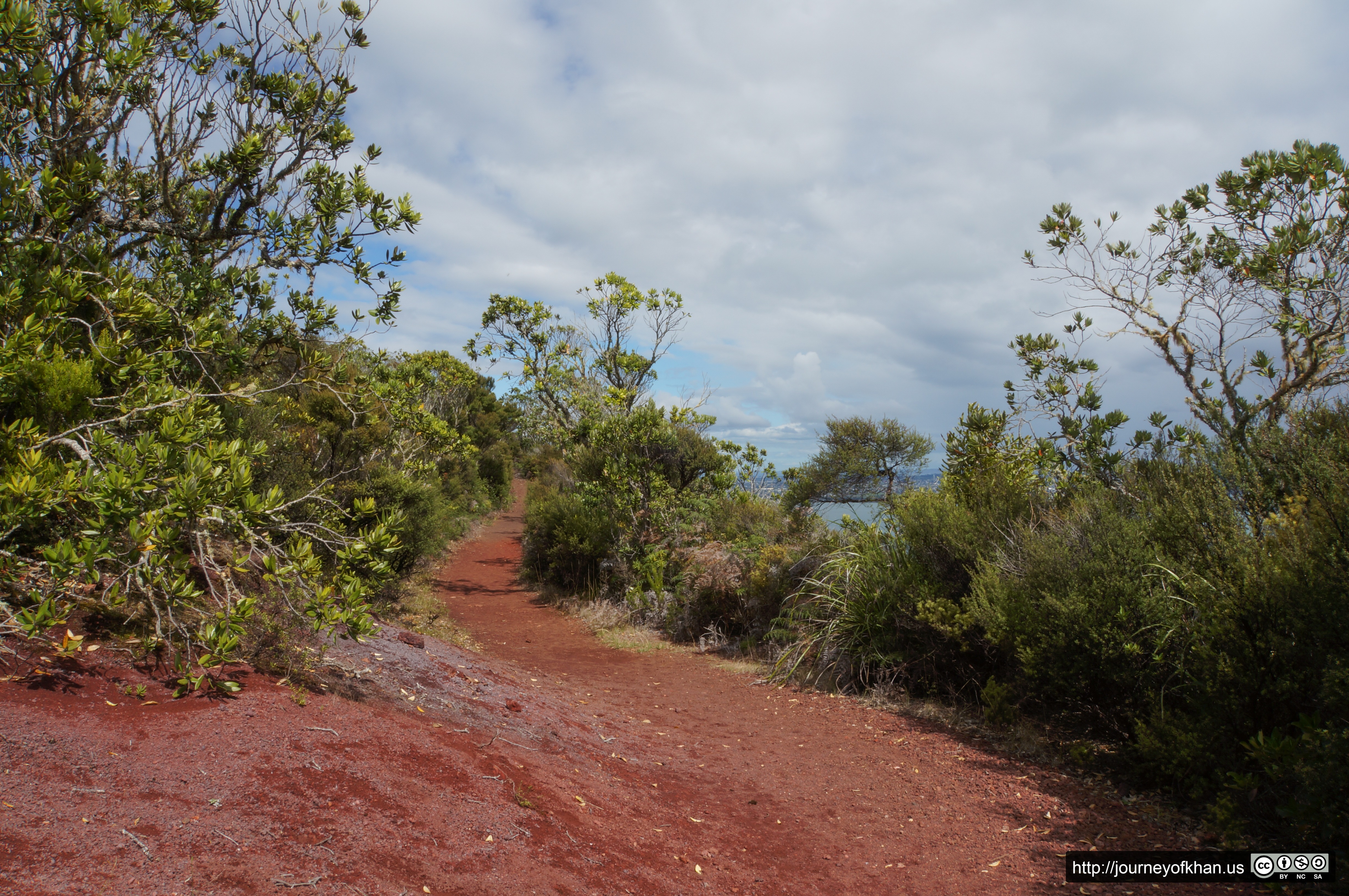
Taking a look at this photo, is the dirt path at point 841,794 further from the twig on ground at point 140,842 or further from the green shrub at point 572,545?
the green shrub at point 572,545

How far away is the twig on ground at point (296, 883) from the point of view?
8.46 ft

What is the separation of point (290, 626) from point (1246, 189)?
10.4 metres

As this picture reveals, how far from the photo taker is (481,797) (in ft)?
12.4

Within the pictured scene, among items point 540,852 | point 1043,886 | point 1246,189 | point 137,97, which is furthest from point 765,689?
point 137,97

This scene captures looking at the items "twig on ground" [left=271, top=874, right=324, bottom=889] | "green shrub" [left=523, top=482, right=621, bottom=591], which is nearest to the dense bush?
"twig on ground" [left=271, top=874, right=324, bottom=889]

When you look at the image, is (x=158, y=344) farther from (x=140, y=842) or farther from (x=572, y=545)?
(x=572, y=545)

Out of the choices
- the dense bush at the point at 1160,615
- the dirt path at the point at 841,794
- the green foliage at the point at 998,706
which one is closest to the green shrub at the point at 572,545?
the dirt path at the point at 841,794

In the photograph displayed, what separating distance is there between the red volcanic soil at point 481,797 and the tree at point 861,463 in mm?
10424

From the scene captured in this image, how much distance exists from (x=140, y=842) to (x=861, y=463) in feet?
55.4

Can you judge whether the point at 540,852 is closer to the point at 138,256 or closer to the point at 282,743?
the point at 282,743

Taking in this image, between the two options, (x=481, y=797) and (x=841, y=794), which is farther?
(x=841, y=794)

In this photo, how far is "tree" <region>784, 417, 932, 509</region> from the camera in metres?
17.6

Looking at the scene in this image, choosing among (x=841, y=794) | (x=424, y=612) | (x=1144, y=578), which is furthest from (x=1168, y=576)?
(x=424, y=612)

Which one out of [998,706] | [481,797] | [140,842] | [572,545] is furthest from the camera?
[572,545]
